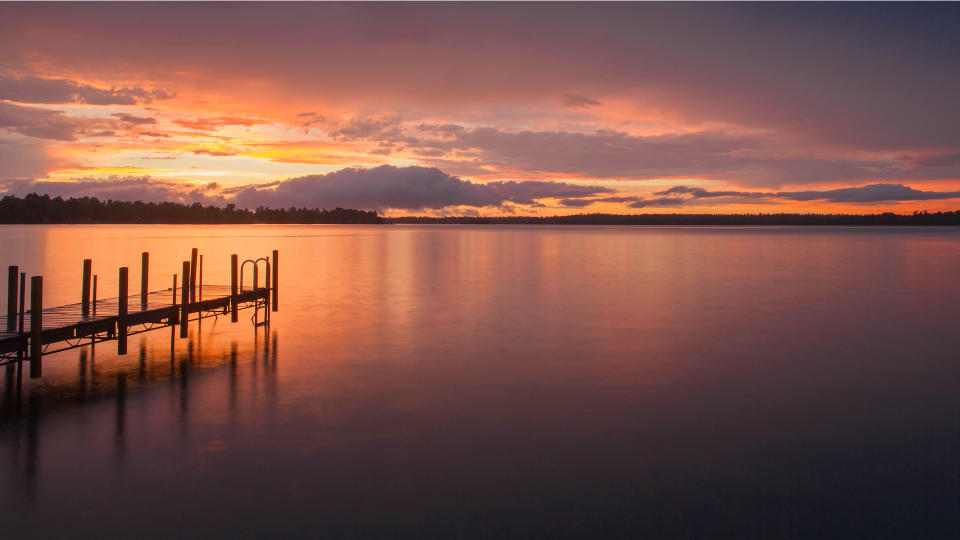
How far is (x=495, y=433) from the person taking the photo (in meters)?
9.36

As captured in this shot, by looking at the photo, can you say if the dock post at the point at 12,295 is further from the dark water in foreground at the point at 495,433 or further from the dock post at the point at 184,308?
the dock post at the point at 184,308

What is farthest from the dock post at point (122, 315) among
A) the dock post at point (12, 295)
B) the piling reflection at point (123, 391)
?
the dock post at point (12, 295)

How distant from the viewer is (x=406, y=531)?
654cm

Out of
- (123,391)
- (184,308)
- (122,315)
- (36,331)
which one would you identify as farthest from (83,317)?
(123,391)

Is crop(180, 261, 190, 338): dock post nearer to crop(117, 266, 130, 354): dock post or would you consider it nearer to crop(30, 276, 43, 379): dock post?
crop(117, 266, 130, 354): dock post

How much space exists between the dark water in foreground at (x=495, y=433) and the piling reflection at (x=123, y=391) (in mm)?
58

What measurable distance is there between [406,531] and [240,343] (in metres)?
11.3

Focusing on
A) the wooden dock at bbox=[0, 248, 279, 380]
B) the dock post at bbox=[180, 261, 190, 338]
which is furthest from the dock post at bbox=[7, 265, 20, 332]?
the dock post at bbox=[180, 261, 190, 338]

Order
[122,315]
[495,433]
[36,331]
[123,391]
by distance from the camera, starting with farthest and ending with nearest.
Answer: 1. [122,315]
2. [36,331]
3. [123,391]
4. [495,433]

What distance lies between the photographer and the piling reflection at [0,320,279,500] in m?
8.84

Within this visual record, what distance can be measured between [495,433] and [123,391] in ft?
23.1

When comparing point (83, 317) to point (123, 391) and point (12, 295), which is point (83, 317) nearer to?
point (12, 295)

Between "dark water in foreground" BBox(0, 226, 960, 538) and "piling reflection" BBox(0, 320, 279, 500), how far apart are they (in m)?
0.06

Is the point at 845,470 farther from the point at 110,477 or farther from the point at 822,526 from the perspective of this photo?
the point at 110,477
